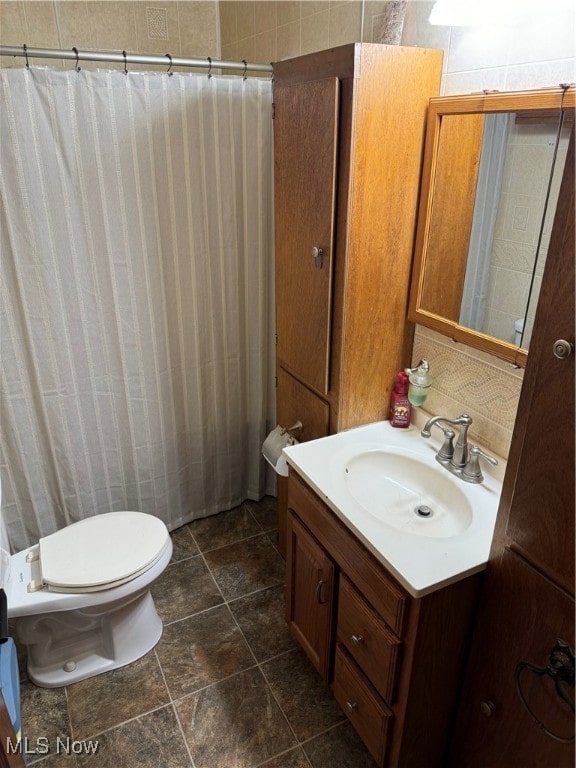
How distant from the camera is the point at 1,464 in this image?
6.71ft

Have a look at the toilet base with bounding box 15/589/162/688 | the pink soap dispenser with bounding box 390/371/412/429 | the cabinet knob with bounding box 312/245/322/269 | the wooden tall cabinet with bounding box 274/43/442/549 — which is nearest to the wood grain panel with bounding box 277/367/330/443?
the wooden tall cabinet with bounding box 274/43/442/549

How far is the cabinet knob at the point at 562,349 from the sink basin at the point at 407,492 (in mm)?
606

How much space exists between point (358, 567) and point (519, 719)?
45 cm

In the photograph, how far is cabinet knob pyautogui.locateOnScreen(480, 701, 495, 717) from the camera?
1253 millimetres

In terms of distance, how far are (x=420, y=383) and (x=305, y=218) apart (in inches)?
24.0

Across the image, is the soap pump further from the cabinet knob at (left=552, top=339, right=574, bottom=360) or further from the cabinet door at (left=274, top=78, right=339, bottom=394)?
the cabinet knob at (left=552, top=339, right=574, bottom=360)

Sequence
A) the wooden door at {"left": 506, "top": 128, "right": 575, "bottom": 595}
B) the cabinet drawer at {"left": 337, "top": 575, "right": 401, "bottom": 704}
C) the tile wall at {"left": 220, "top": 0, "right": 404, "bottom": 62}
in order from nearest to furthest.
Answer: the wooden door at {"left": 506, "top": 128, "right": 575, "bottom": 595}
the cabinet drawer at {"left": 337, "top": 575, "right": 401, "bottom": 704}
the tile wall at {"left": 220, "top": 0, "right": 404, "bottom": 62}

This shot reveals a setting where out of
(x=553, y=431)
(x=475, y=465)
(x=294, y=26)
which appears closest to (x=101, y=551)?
(x=475, y=465)

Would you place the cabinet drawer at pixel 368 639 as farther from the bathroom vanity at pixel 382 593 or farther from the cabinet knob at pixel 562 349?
the cabinet knob at pixel 562 349

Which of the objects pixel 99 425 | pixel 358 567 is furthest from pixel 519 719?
pixel 99 425

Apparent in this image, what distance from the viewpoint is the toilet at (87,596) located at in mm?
1705

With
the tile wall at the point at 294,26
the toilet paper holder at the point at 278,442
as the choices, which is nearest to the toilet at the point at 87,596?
the toilet paper holder at the point at 278,442

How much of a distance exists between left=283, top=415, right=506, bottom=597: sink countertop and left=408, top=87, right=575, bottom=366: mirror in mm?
360

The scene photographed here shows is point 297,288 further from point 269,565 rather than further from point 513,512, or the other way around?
point 269,565
